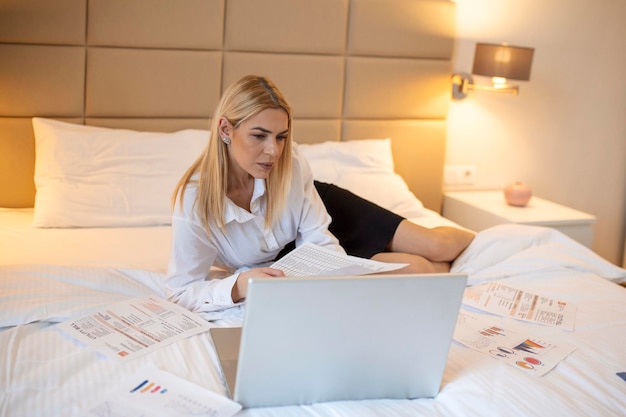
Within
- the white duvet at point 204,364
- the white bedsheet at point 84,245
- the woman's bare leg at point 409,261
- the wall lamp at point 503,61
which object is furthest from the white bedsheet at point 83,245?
the wall lamp at point 503,61

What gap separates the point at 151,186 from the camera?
8.82 ft

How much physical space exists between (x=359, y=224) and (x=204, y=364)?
3.12ft

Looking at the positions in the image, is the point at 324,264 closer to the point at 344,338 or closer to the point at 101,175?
the point at 344,338

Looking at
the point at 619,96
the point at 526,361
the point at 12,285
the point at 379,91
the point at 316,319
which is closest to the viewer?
the point at 316,319

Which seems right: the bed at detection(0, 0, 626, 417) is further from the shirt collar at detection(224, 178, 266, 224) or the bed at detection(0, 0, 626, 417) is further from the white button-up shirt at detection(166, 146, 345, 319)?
the shirt collar at detection(224, 178, 266, 224)

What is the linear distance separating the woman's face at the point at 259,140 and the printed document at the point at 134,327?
0.42m

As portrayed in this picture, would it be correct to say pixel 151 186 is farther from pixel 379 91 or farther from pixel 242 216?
pixel 379 91

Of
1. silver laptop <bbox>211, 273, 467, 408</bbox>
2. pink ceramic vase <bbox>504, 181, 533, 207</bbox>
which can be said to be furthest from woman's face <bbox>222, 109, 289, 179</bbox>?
pink ceramic vase <bbox>504, 181, 533, 207</bbox>

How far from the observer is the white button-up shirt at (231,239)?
6.03ft

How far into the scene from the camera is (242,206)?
2.02m

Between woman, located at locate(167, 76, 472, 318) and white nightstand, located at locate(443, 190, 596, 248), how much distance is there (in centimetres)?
104

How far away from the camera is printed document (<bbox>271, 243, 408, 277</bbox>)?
1651mm

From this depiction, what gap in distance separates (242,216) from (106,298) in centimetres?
42

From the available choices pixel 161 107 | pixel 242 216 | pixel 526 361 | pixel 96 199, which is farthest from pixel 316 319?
pixel 161 107
